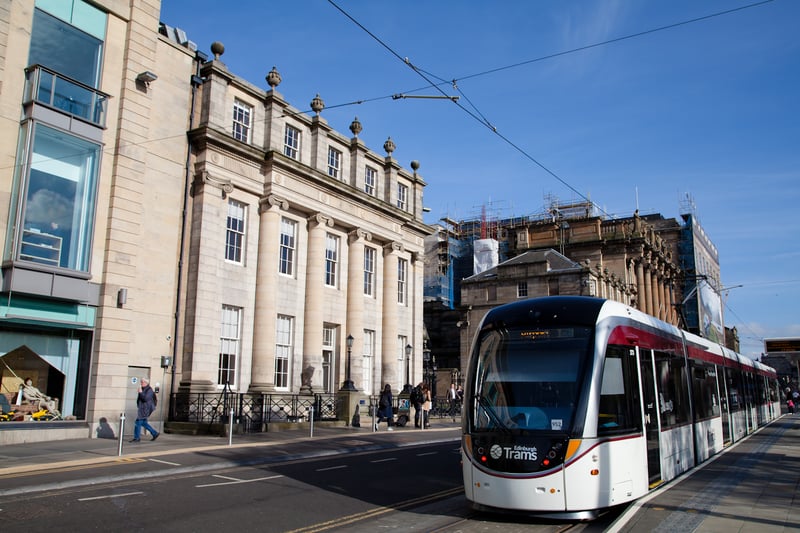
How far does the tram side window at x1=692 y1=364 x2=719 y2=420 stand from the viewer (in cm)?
1437

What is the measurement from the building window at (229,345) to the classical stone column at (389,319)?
33.1 ft

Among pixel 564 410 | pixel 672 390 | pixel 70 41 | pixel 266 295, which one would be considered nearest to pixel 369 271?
pixel 266 295

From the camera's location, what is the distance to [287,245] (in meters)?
29.2

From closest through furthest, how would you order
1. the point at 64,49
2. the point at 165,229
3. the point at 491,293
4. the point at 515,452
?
the point at 515,452 → the point at 64,49 → the point at 165,229 → the point at 491,293

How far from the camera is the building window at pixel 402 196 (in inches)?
1501

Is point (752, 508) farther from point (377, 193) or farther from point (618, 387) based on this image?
point (377, 193)

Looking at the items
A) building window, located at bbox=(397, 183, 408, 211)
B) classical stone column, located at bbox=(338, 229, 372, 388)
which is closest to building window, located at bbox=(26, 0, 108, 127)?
classical stone column, located at bbox=(338, 229, 372, 388)

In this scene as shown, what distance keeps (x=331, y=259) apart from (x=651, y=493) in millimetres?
23287

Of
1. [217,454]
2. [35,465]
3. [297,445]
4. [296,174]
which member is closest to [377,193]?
[296,174]

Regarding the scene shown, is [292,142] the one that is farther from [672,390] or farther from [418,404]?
[672,390]

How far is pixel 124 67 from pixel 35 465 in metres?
13.9

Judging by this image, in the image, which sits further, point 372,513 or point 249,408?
point 249,408

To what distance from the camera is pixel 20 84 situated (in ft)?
60.7

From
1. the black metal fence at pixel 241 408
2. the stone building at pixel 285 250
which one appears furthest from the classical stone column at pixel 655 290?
the black metal fence at pixel 241 408
